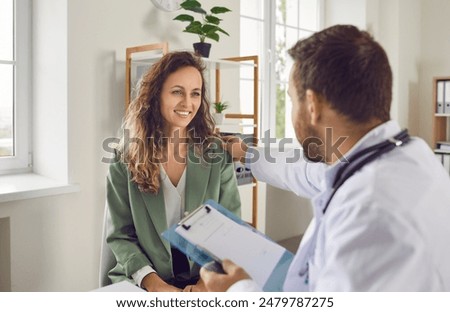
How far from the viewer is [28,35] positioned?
248cm

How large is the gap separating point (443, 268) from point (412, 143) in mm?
242

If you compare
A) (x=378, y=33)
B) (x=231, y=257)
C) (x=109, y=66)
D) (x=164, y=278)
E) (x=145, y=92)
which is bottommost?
(x=164, y=278)

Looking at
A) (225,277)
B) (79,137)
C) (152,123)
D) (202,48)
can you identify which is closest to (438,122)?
(202,48)

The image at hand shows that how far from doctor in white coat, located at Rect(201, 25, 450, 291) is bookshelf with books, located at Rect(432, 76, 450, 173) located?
359 centimetres

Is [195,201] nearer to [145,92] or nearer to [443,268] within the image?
[145,92]

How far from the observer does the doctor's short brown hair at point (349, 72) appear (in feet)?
3.28

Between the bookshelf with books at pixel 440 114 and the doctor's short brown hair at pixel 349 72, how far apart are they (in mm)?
3690

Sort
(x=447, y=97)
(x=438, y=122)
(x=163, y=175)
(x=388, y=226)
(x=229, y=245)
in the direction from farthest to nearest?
(x=438, y=122) < (x=447, y=97) < (x=163, y=175) < (x=229, y=245) < (x=388, y=226)

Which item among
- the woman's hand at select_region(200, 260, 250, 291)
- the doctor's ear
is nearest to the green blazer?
the woman's hand at select_region(200, 260, 250, 291)

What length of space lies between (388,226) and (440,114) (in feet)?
12.9

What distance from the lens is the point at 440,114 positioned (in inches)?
174

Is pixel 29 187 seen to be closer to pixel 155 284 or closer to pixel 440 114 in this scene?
pixel 155 284

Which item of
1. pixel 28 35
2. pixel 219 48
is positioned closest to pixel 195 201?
pixel 28 35
